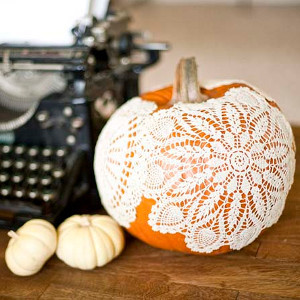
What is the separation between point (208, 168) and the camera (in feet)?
3.18

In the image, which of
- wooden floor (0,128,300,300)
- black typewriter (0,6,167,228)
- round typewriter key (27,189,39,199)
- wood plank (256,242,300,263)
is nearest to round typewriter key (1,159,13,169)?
black typewriter (0,6,167,228)

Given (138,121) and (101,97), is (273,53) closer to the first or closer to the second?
(101,97)

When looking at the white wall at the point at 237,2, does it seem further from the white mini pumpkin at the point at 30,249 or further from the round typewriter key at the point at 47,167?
the white mini pumpkin at the point at 30,249

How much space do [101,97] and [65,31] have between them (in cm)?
26

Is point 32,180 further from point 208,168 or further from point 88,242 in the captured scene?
point 208,168

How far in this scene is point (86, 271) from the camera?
1.07m

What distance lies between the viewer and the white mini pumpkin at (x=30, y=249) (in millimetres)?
1027

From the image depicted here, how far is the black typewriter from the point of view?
124 cm

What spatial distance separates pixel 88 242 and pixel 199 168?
0.86 ft

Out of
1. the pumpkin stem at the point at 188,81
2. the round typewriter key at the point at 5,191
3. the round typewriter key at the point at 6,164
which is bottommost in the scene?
the round typewriter key at the point at 5,191

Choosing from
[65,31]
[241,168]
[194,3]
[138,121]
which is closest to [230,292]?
[241,168]

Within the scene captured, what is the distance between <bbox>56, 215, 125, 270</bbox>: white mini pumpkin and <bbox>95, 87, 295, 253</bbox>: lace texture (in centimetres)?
6

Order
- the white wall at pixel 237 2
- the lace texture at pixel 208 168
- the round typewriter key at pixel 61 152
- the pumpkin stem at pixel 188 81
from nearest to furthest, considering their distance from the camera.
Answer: the lace texture at pixel 208 168
the pumpkin stem at pixel 188 81
the round typewriter key at pixel 61 152
the white wall at pixel 237 2

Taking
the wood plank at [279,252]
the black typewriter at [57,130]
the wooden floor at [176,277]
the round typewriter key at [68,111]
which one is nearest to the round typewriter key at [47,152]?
the black typewriter at [57,130]
